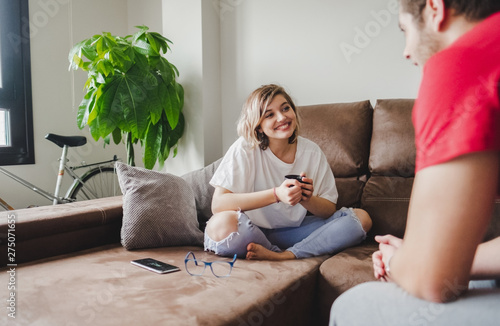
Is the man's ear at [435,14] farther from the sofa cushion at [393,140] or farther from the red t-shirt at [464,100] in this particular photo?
the sofa cushion at [393,140]

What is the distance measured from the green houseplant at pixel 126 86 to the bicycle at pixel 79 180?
612mm

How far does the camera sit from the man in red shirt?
0.51 metres

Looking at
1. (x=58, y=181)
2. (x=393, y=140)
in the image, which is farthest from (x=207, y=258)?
(x=58, y=181)

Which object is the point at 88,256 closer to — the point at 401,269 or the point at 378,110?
the point at 401,269

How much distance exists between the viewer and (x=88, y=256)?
150 cm

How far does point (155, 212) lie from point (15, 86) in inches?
78.6

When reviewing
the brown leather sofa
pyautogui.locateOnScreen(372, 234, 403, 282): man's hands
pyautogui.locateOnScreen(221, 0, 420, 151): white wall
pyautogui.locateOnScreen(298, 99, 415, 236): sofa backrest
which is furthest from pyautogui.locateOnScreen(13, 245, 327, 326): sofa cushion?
pyautogui.locateOnScreen(221, 0, 420, 151): white wall

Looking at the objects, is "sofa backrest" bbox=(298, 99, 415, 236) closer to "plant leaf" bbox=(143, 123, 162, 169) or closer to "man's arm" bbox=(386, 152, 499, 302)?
"plant leaf" bbox=(143, 123, 162, 169)

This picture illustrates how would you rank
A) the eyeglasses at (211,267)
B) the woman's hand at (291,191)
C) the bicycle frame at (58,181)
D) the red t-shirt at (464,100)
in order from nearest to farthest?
the red t-shirt at (464,100) → the eyeglasses at (211,267) → the woman's hand at (291,191) → the bicycle frame at (58,181)

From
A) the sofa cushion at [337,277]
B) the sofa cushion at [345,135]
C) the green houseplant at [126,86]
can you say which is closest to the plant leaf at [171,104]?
the green houseplant at [126,86]

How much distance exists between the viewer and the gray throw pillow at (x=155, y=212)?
1.58m

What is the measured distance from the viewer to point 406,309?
577 mm

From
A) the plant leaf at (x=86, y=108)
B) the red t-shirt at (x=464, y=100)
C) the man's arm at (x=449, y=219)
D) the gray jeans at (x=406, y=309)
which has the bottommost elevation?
the gray jeans at (x=406, y=309)

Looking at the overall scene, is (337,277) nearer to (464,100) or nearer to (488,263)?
(488,263)
